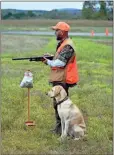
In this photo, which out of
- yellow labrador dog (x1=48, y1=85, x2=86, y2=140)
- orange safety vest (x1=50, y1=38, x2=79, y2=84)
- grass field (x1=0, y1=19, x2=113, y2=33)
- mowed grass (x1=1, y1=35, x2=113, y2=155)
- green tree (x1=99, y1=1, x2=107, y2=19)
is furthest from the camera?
grass field (x1=0, y1=19, x2=113, y2=33)

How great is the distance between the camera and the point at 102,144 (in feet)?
26.0

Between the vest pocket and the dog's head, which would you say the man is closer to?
the vest pocket

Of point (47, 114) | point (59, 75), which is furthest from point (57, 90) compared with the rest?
point (47, 114)

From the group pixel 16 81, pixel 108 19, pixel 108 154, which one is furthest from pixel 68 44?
pixel 108 19

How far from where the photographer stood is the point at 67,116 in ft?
26.3

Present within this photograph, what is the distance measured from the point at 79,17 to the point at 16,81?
43.5 metres

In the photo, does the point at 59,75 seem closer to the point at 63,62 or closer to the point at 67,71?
the point at 67,71

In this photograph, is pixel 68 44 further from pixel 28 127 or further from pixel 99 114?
pixel 99 114

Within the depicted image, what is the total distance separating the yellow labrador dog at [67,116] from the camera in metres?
8.05

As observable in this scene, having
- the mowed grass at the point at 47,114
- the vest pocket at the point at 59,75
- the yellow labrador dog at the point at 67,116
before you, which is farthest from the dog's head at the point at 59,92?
the mowed grass at the point at 47,114

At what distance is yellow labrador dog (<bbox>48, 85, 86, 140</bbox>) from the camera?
805 centimetres

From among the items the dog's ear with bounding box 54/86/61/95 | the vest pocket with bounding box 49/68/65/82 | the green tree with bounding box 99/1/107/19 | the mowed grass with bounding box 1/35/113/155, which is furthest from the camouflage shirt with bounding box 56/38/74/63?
the green tree with bounding box 99/1/107/19

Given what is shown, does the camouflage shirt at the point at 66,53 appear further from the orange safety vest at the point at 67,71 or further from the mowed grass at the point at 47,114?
the mowed grass at the point at 47,114

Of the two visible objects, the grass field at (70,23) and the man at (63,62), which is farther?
the grass field at (70,23)
